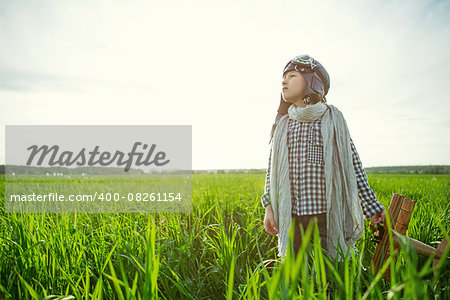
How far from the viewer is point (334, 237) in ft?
6.27

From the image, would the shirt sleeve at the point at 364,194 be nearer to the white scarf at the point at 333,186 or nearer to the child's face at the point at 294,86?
the white scarf at the point at 333,186

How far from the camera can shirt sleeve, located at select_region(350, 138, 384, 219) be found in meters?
1.99

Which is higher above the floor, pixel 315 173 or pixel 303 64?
pixel 303 64

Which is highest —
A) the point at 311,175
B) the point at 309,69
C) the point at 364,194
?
the point at 309,69

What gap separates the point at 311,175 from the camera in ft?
6.65

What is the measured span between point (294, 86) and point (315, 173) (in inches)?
24.1

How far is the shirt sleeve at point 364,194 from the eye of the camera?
1.99 metres

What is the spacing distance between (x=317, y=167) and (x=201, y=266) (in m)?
1.08

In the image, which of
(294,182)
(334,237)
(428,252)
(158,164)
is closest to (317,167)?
(294,182)

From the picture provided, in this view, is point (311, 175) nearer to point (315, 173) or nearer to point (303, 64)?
point (315, 173)

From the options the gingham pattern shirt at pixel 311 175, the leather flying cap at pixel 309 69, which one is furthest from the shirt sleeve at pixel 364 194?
the leather flying cap at pixel 309 69

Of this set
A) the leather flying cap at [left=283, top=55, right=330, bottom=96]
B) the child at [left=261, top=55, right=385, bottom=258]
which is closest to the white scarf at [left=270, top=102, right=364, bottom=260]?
the child at [left=261, top=55, right=385, bottom=258]

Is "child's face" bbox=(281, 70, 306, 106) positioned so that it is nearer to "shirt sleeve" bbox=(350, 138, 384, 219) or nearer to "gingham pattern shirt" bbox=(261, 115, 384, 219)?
"gingham pattern shirt" bbox=(261, 115, 384, 219)

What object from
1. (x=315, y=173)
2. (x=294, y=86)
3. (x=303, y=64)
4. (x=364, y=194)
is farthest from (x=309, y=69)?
(x=364, y=194)
